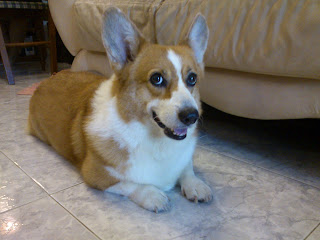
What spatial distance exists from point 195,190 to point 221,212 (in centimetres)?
13

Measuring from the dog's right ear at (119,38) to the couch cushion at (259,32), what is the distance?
46cm

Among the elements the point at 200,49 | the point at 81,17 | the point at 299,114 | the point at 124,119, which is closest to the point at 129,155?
the point at 124,119

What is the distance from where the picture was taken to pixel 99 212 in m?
1.05

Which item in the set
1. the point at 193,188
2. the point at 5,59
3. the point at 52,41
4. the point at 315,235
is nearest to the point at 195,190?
the point at 193,188

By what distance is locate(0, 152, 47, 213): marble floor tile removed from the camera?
1086 millimetres

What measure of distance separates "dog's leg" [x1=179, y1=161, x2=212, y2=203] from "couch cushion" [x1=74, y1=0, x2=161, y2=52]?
35.5 inches

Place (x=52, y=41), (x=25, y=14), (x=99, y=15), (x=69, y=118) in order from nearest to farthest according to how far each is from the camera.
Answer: (x=69, y=118) → (x=99, y=15) → (x=52, y=41) → (x=25, y=14)

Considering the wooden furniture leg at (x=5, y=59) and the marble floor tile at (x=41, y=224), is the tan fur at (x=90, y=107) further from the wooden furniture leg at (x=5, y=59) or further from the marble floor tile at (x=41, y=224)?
the wooden furniture leg at (x=5, y=59)

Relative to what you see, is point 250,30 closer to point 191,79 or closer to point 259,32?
point 259,32

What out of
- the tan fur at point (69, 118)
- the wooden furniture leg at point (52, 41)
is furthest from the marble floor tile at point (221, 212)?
the wooden furniture leg at point (52, 41)

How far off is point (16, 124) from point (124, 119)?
115cm

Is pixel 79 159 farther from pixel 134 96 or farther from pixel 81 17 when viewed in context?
pixel 81 17

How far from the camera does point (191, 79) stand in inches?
44.4

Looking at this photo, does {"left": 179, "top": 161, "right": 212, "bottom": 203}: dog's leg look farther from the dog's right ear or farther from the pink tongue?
the dog's right ear
